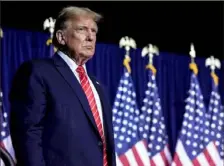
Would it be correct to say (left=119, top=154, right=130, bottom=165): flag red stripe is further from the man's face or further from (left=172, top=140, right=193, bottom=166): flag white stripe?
the man's face

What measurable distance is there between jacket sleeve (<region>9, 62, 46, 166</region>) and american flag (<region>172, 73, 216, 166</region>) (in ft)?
10.7

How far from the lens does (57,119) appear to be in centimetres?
167

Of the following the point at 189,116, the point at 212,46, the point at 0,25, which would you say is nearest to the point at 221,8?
the point at 212,46

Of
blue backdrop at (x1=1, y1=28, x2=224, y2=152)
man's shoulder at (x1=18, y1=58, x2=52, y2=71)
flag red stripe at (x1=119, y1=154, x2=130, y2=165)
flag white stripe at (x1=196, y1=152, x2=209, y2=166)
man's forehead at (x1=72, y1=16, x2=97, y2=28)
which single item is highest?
man's forehead at (x1=72, y1=16, x2=97, y2=28)

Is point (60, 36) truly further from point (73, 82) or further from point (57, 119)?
point (57, 119)

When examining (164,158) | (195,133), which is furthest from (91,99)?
(195,133)

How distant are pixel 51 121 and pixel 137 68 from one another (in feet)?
10.2

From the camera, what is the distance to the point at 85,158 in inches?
66.8

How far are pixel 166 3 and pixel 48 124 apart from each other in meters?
3.46

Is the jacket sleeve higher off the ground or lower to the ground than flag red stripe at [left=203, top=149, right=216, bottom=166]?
higher

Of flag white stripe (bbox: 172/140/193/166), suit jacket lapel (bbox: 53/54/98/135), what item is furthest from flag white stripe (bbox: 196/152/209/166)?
suit jacket lapel (bbox: 53/54/98/135)

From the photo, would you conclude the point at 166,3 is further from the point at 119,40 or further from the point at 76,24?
the point at 76,24

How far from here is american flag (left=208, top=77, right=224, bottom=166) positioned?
489 centimetres

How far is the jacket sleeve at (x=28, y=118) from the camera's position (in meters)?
1.62
